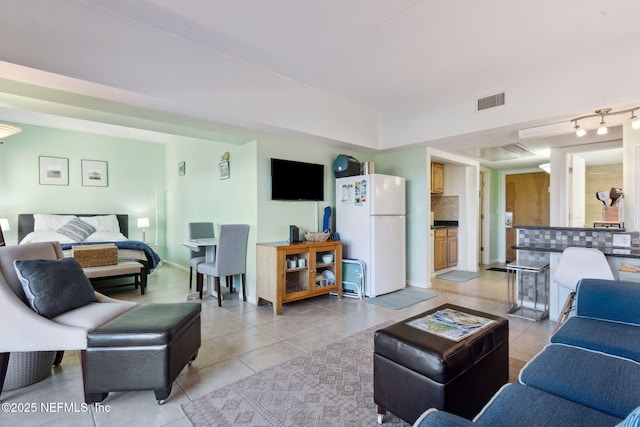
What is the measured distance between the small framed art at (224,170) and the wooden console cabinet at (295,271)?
1.34 metres

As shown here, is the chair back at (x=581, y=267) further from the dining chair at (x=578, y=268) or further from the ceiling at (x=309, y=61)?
the ceiling at (x=309, y=61)

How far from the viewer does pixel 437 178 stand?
609cm

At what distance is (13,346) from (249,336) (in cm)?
163

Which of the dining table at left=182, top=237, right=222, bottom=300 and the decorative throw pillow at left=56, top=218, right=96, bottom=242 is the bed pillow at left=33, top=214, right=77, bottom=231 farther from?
the dining table at left=182, top=237, right=222, bottom=300

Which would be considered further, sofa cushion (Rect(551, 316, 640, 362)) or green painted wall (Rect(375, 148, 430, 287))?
green painted wall (Rect(375, 148, 430, 287))

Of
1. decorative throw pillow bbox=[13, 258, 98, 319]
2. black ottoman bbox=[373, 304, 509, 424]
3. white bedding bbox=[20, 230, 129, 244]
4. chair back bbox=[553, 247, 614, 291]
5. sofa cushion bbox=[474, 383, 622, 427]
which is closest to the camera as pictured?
sofa cushion bbox=[474, 383, 622, 427]

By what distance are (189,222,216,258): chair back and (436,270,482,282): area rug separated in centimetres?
405

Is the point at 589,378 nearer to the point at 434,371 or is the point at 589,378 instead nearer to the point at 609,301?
the point at 434,371

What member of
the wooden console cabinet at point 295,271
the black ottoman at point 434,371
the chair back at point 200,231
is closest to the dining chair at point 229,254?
the wooden console cabinet at point 295,271

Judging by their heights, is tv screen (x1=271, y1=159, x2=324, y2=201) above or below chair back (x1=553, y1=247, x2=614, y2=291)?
above

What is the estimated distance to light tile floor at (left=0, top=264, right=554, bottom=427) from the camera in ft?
5.84

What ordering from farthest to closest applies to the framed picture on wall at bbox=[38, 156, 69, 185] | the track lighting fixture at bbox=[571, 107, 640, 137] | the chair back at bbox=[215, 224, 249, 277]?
the framed picture on wall at bbox=[38, 156, 69, 185], the chair back at bbox=[215, 224, 249, 277], the track lighting fixture at bbox=[571, 107, 640, 137]

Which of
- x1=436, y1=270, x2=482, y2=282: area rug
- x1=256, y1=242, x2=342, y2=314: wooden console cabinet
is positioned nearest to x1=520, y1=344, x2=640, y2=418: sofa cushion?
x1=256, y1=242, x2=342, y2=314: wooden console cabinet

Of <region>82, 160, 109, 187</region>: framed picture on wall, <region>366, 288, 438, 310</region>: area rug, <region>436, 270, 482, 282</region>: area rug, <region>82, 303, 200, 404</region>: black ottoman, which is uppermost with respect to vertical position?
<region>82, 160, 109, 187</region>: framed picture on wall
